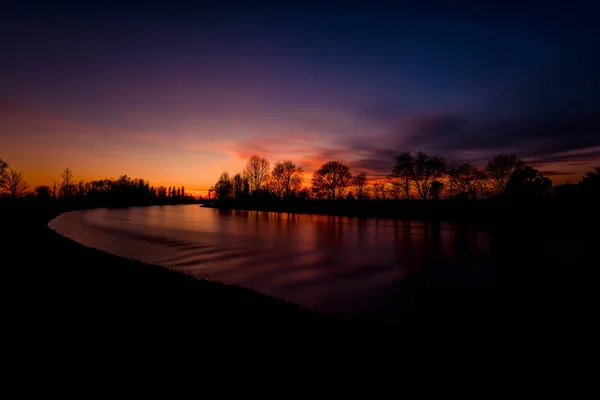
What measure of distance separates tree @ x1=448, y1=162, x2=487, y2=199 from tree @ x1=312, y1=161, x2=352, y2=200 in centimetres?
2800

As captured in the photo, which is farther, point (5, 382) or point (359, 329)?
point (359, 329)

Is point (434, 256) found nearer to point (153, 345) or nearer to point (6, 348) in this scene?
point (153, 345)

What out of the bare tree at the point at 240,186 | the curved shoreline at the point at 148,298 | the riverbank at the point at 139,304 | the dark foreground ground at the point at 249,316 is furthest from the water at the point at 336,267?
the bare tree at the point at 240,186

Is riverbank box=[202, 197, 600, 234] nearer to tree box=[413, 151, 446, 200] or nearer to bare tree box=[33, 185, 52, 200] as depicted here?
tree box=[413, 151, 446, 200]

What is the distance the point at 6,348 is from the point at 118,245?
563 inches

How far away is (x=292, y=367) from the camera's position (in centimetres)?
332

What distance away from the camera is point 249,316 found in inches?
185

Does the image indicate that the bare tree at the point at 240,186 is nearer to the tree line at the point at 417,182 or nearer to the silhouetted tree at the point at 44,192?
the tree line at the point at 417,182

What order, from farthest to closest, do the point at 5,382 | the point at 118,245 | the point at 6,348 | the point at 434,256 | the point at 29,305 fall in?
the point at 118,245, the point at 434,256, the point at 29,305, the point at 6,348, the point at 5,382

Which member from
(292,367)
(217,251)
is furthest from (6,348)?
(217,251)

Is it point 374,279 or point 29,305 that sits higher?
point 29,305

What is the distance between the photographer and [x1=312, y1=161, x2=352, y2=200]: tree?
7969 centimetres

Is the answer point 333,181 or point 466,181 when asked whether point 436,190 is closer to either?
point 466,181

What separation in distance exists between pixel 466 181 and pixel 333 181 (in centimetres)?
3428
